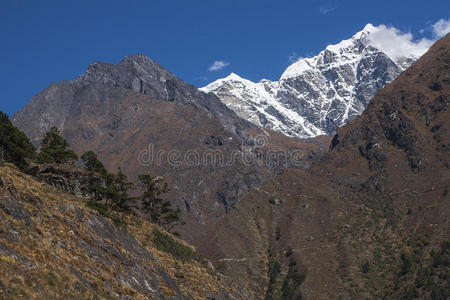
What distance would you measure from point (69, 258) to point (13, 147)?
36.8 metres

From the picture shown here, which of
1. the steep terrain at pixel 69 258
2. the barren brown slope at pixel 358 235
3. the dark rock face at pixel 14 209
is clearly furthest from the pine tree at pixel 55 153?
the barren brown slope at pixel 358 235

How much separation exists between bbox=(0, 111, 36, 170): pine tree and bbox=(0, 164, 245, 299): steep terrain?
21514 mm

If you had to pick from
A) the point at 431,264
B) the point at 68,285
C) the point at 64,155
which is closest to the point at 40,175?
the point at 64,155

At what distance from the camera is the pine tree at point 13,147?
196ft

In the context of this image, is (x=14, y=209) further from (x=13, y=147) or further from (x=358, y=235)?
(x=358, y=235)

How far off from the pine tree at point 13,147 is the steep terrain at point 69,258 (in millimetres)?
21514

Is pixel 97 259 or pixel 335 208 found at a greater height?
pixel 335 208

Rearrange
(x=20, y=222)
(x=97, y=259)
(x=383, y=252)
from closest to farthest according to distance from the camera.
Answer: (x=20, y=222) < (x=97, y=259) < (x=383, y=252)

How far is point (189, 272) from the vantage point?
5675cm

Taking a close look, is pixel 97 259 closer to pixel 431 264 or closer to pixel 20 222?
pixel 20 222

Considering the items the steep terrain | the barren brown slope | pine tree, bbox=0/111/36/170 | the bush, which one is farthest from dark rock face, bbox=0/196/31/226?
the barren brown slope

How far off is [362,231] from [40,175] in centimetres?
13104

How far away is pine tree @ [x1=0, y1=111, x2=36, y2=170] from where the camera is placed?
5984 centimetres

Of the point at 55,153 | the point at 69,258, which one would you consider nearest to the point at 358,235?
the point at 55,153
